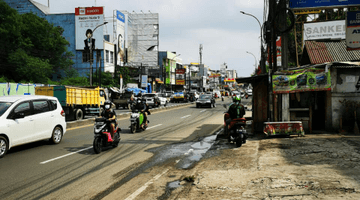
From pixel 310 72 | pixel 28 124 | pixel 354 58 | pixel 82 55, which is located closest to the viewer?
pixel 28 124

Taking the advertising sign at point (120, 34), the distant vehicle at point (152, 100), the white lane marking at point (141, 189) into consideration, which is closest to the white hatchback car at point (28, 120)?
the white lane marking at point (141, 189)

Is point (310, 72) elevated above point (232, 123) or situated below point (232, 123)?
above

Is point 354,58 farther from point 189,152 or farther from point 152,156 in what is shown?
point 152,156

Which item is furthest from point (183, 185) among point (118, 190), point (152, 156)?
point (152, 156)

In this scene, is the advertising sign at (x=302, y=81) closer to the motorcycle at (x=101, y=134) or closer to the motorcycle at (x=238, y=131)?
the motorcycle at (x=238, y=131)

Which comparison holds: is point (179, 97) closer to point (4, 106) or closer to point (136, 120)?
point (136, 120)

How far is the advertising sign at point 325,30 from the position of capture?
27789 millimetres

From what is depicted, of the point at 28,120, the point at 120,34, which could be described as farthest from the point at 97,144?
the point at 120,34

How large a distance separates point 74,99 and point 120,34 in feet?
147

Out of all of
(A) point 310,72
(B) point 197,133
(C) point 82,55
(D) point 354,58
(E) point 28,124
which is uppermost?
(C) point 82,55

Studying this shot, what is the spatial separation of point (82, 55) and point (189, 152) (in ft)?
173

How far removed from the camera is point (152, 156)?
941cm

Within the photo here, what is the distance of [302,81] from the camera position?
40.6 ft

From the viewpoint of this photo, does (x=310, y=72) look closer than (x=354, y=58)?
Yes
